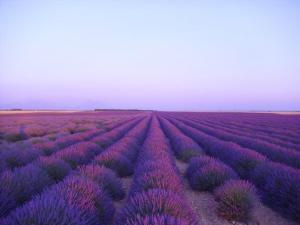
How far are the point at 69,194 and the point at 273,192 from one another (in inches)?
139

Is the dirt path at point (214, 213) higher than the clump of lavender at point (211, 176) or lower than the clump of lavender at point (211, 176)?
lower

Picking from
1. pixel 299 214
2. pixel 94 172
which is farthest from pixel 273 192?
pixel 94 172

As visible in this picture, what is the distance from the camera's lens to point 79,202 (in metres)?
3.01

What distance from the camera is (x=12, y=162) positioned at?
21.1 ft

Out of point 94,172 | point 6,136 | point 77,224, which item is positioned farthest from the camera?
point 6,136

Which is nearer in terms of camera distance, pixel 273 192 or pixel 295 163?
pixel 273 192

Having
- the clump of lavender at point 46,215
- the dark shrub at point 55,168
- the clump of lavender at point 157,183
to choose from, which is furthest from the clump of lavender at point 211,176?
the clump of lavender at point 46,215

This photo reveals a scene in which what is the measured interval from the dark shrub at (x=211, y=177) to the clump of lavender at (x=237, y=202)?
3.46 feet

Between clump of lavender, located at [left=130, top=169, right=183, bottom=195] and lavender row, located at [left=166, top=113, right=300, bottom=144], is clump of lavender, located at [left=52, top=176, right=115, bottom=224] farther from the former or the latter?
lavender row, located at [left=166, top=113, right=300, bottom=144]

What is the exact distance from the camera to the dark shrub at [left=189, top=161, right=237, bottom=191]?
5.23 metres

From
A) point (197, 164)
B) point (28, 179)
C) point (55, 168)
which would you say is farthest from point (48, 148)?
point (197, 164)

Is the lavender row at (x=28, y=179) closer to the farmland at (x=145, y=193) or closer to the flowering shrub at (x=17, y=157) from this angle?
the farmland at (x=145, y=193)

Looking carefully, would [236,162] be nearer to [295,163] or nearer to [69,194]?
[295,163]

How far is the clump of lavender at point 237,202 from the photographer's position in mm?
3912
